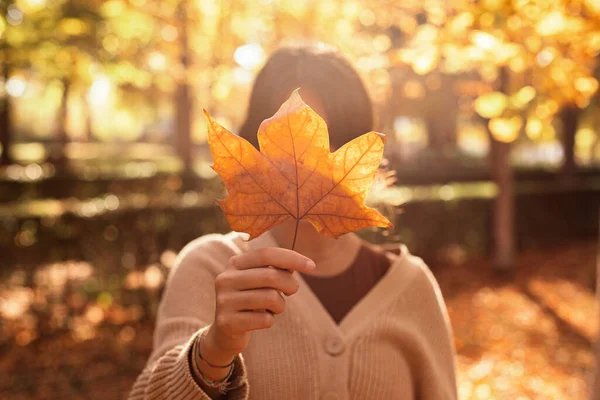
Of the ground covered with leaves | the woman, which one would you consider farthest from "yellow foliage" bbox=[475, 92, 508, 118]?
the ground covered with leaves

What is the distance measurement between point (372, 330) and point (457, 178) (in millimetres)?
18961

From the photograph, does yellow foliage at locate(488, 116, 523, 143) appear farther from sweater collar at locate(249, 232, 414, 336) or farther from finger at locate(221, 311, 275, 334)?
finger at locate(221, 311, 275, 334)

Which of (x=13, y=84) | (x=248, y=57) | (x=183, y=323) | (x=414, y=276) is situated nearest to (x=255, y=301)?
(x=183, y=323)

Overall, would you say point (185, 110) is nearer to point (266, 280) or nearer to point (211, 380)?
point (211, 380)

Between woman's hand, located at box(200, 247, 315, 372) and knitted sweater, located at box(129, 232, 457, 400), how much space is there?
0.41 m

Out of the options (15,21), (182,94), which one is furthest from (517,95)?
(182,94)

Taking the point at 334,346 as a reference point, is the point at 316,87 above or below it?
above

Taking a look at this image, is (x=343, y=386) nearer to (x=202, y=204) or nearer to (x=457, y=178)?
(x=202, y=204)

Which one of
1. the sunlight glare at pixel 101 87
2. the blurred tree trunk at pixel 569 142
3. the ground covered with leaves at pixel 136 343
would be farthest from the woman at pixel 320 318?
the blurred tree trunk at pixel 569 142

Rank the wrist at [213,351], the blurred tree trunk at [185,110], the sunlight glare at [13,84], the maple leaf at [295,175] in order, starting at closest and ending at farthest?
the maple leaf at [295,175] → the wrist at [213,351] → the blurred tree trunk at [185,110] → the sunlight glare at [13,84]

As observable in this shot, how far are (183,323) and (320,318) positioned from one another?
0.41m

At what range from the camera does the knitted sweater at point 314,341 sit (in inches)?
60.5

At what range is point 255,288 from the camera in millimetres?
1003

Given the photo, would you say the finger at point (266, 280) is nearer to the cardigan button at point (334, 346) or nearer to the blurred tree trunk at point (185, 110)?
the cardigan button at point (334, 346)
